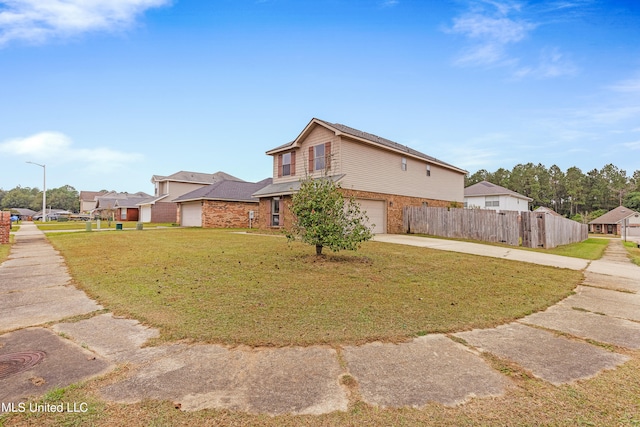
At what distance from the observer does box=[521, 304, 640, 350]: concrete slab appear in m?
3.69

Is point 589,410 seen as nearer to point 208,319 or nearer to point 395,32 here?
point 208,319

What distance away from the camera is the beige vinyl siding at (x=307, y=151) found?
694 inches

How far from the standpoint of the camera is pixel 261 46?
56.4ft

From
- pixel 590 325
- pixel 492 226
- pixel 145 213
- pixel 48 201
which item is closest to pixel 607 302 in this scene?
pixel 590 325

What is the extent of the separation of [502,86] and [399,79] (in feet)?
20.0

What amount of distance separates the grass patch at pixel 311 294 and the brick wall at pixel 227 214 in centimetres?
1725

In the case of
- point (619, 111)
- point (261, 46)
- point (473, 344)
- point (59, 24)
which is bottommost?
point (473, 344)

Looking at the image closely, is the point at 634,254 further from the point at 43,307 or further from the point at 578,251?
the point at 43,307

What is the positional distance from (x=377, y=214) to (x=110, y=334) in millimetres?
17192

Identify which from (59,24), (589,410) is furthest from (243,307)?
(59,24)

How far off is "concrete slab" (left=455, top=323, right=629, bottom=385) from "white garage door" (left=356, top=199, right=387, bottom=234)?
15.0m

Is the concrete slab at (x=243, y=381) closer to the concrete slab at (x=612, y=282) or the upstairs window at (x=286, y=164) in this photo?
the concrete slab at (x=612, y=282)

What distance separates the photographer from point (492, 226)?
54.4 feet

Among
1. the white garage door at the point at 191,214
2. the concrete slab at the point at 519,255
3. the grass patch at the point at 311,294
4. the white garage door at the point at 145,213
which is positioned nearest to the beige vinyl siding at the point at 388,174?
the concrete slab at the point at 519,255
